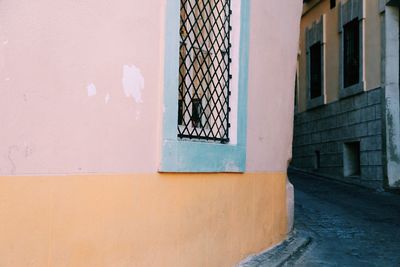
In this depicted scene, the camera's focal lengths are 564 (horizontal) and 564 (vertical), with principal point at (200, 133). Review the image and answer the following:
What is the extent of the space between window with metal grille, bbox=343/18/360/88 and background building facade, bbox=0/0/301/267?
26.4ft

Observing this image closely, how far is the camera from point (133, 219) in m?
3.86

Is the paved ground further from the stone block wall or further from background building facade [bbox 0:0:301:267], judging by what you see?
the stone block wall

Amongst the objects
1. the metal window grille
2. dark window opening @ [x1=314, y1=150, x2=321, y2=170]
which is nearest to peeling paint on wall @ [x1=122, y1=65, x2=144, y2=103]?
the metal window grille

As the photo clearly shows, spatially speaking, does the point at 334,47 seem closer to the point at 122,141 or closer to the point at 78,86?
the point at 122,141

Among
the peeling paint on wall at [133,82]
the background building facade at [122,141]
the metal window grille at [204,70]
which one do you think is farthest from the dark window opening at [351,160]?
the peeling paint on wall at [133,82]

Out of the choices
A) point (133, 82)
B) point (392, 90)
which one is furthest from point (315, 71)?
point (133, 82)

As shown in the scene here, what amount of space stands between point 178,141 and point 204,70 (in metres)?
0.97

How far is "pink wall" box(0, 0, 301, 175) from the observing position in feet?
9.72

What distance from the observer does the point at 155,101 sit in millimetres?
4090

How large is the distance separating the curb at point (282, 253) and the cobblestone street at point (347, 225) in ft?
0.22

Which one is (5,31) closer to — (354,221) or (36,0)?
(36,0)

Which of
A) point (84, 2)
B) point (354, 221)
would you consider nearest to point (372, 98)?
point (354, 221)

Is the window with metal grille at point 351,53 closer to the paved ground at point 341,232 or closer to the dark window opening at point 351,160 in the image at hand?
the dark window opening at point 351,160

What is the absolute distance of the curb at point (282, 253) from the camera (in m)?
5.47
